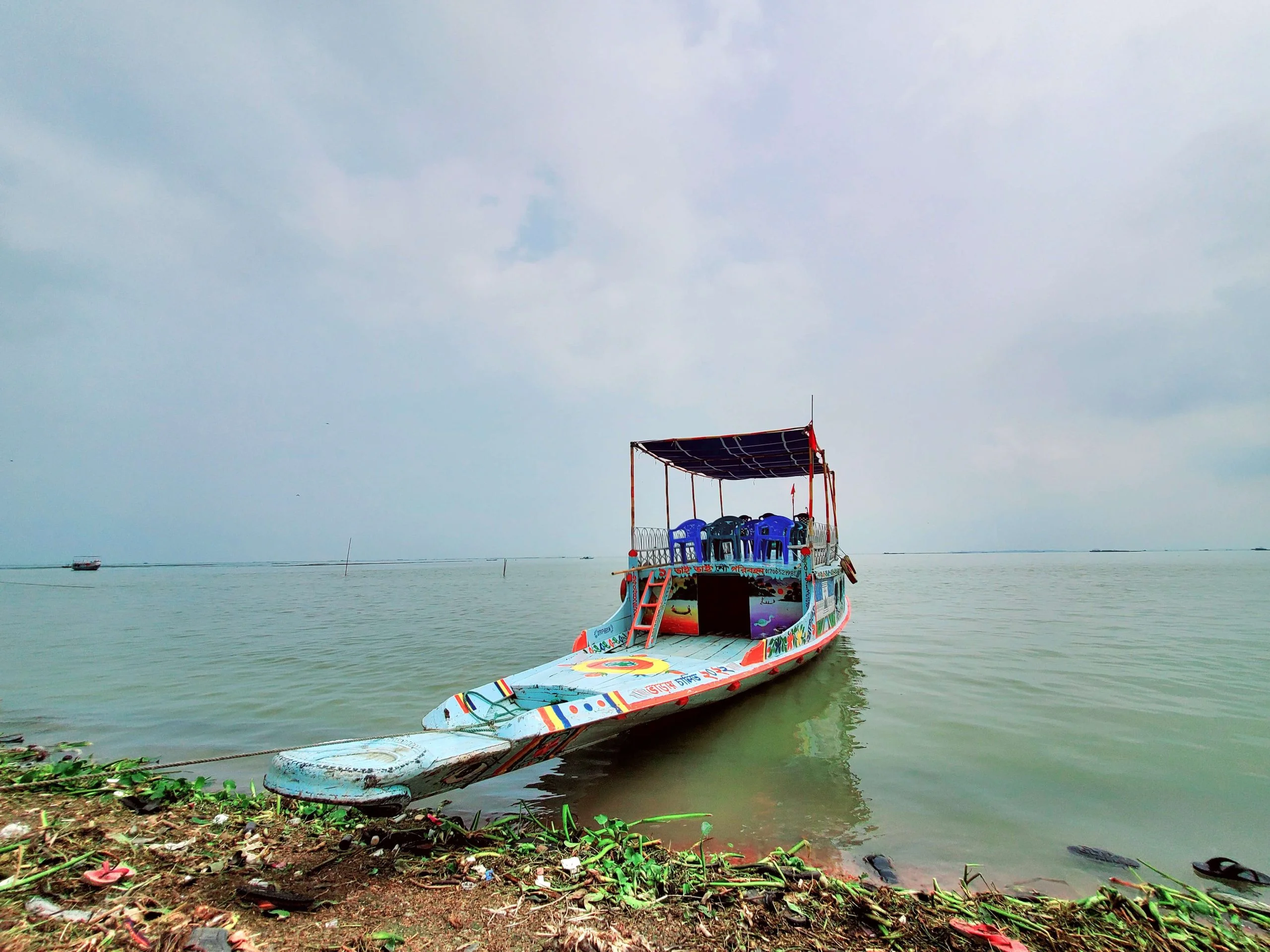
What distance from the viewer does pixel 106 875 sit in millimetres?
3270

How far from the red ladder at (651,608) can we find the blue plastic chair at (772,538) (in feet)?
7.07

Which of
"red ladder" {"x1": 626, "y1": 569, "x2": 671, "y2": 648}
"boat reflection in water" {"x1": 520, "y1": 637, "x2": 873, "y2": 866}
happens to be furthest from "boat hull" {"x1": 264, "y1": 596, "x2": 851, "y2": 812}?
"red ladder" {"x1": 626, "y1": 569, "x2": 671, "y2": 648}

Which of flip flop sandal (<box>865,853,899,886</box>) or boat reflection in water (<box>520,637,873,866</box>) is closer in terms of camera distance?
flip flop sandal (<box>865,853,899,886</box>)

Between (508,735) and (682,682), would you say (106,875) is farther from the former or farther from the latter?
(682,682)

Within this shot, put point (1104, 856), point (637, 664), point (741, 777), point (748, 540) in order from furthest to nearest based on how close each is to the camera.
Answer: point (748, 540), point (637, 664), point (741, 777), point (1104, 856)

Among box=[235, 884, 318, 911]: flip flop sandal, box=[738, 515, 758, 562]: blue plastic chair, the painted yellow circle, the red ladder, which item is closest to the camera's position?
box=[235, 884, 318, 911]: flip flop sandal

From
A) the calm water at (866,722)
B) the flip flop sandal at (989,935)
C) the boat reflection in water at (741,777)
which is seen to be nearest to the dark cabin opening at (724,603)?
the calm water at (866,722)

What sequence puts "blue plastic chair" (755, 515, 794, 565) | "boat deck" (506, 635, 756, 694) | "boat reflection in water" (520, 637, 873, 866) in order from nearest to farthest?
1. "boat reflection in water" (520, 637, 873, 866)
2. "boat deck" (506, 635, 756, 694)
3. "blue plastic chair" (755, 515, 794, 565)

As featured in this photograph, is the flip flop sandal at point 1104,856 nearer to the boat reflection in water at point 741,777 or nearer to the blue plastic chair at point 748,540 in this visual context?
the boat reflection in water at point 741,777

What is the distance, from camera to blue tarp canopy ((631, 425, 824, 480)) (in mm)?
11078

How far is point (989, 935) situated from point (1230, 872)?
10.1 feet

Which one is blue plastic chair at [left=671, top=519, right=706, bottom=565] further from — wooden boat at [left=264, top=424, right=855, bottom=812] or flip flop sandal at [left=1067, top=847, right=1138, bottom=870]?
flip flop sandal at [left=1067, top=847, right=1138, bottom=870]

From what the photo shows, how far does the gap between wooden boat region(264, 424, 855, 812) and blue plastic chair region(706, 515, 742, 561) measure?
1.0 inches

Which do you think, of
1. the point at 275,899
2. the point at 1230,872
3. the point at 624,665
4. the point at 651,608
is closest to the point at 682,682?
the point at 624,665
